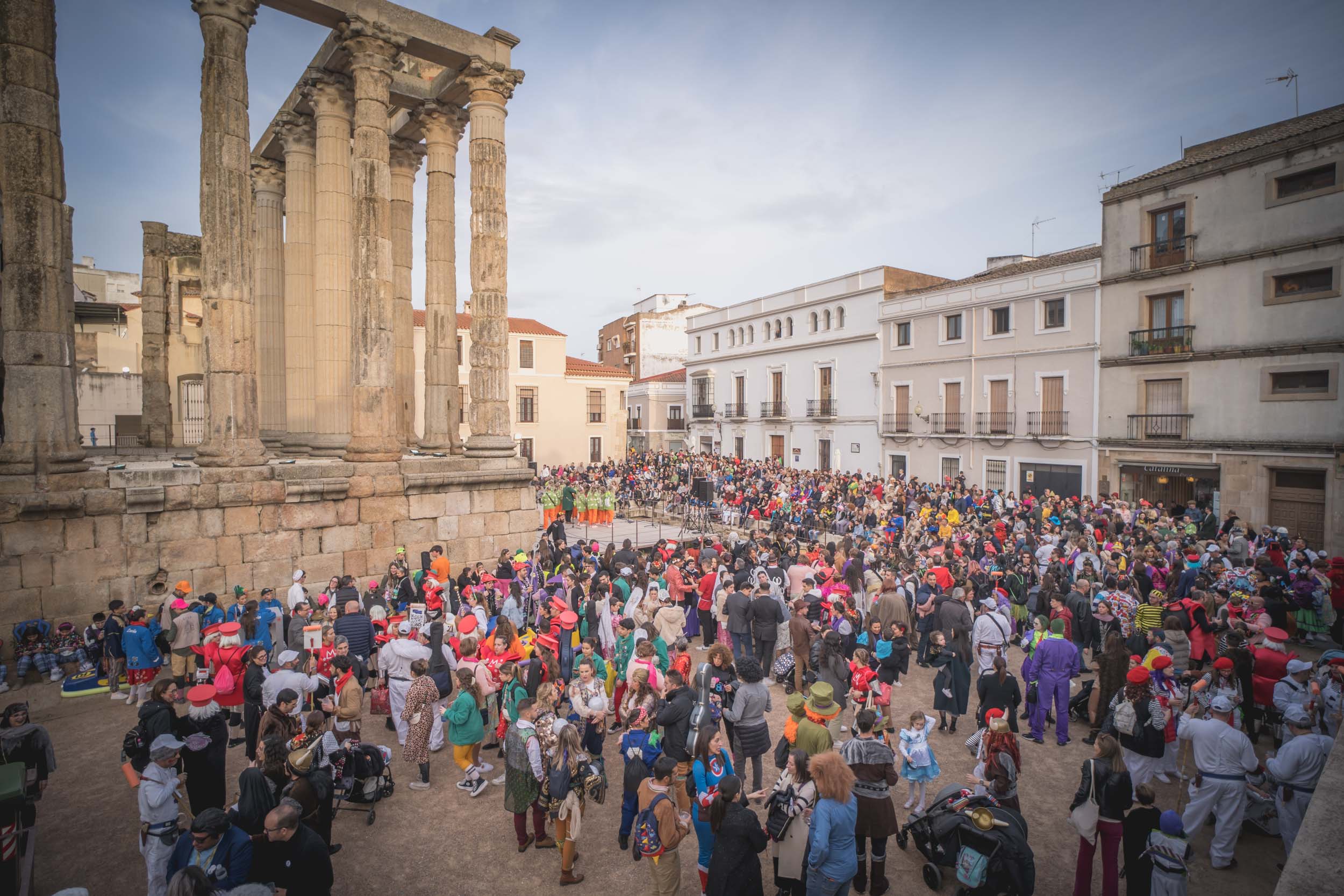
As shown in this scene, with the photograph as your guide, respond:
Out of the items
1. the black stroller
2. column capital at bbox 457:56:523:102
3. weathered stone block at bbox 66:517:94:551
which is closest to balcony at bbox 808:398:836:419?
column capital at bbox 457:56:523:102

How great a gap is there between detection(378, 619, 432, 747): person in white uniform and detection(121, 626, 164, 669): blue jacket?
327 centimetres

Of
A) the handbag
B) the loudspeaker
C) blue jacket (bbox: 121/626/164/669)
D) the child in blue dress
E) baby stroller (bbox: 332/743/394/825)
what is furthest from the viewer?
the loudspeaker

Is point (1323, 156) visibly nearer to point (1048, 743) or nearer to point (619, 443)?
point (1048, 743)

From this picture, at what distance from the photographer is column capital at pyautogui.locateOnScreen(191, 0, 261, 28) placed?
10852 millimetres

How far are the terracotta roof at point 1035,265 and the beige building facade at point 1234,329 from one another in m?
1.69

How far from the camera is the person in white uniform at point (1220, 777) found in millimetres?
5531

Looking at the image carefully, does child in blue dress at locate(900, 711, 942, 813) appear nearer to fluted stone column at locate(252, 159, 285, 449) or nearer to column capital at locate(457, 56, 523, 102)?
column capital at locate(457, 56, 523, 102)

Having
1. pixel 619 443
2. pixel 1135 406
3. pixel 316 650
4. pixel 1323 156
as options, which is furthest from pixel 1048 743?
pixel 619 443

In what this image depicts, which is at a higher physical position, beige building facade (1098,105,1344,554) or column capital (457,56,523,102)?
column capital (457,56,523,102)

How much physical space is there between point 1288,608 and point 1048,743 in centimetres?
743

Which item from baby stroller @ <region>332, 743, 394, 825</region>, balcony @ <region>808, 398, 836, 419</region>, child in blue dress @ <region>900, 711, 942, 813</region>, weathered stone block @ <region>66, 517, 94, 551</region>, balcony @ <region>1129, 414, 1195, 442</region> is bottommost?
baby stroller @ <region>332, 743, 394, 825</region>

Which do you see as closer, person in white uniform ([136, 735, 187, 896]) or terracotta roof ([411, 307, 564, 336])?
person in white uniform ([136, 735, 187, 896])

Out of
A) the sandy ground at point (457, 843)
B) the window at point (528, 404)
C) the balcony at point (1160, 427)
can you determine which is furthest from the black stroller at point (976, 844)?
the window at point (528, 404)

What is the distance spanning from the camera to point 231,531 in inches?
440
